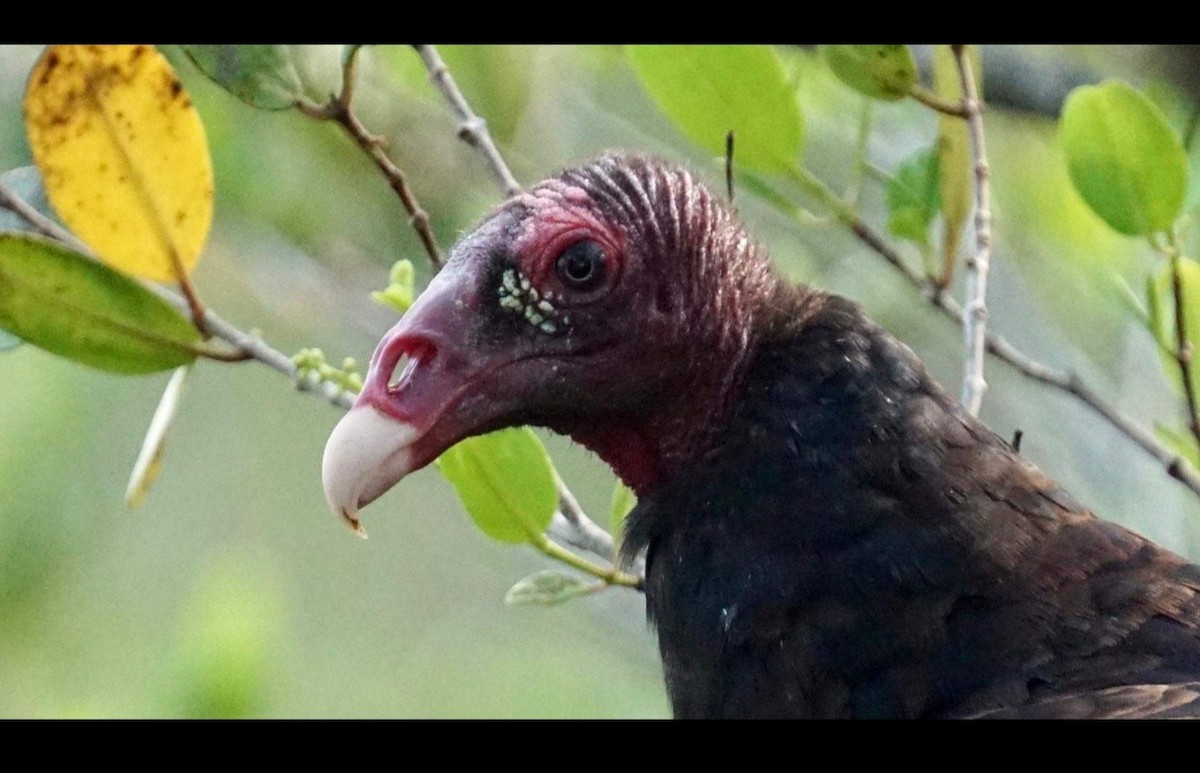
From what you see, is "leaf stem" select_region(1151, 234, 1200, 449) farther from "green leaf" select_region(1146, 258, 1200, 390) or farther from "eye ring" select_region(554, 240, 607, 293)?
"eye ring" select_region(554, 240, 607, 293)

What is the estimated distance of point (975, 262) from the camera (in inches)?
80.4

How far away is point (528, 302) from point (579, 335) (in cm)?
7

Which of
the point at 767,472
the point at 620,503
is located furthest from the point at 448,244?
the point at 767,472

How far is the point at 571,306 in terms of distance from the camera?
182 cm

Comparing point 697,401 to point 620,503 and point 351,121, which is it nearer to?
point 620,503

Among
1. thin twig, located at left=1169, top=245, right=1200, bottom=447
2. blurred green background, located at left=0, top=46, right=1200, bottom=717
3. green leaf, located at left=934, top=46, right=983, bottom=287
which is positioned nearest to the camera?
thin twig, located at left=1169, top=245, right=1200, bottom=447

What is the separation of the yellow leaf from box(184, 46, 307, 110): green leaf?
0.17 feet

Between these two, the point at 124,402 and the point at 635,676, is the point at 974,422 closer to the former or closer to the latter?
the point at 635,676

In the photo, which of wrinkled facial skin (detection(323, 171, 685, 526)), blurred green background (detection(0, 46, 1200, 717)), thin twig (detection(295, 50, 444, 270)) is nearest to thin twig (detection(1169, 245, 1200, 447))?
blurred green background (detection(0, 46, 1200, 717))

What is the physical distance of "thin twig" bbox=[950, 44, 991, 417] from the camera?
2.01 meters

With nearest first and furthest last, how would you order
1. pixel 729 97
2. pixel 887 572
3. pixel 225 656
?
1. pixel 887 572
2. pixel 729 97
3. pixel 225 656

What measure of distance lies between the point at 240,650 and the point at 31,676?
126cm
